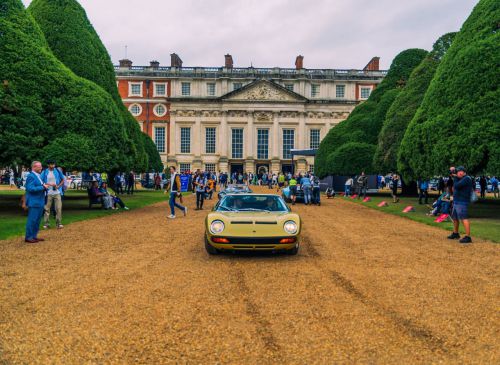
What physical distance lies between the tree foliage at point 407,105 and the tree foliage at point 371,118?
4839mm

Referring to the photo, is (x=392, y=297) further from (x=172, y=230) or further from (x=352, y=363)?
(x=172, y=230)

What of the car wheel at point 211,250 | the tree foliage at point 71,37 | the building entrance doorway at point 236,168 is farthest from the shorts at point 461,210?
the building entrance doorway at point 236,168

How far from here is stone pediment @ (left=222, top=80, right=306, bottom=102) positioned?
2276 inches

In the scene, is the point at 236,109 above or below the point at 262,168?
above

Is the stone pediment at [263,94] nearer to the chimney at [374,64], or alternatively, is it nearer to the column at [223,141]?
the column at [223,141]

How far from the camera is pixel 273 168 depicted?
189ft

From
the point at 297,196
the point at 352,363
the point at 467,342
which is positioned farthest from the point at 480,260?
the point at 297,196

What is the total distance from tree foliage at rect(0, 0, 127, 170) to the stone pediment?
41.9 metres

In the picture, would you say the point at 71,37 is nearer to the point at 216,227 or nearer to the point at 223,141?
the point at 216,227

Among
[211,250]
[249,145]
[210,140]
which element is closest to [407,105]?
[211,250]

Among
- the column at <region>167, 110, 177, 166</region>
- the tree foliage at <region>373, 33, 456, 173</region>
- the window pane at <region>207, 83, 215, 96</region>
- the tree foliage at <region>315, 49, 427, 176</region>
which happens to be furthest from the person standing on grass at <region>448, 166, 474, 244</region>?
the window pane at <region>207, 83, 215, 96</region>

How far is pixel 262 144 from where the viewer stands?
193ft

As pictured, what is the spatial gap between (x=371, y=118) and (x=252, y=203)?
24.2m

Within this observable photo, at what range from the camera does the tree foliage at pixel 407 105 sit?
75.2 ft
